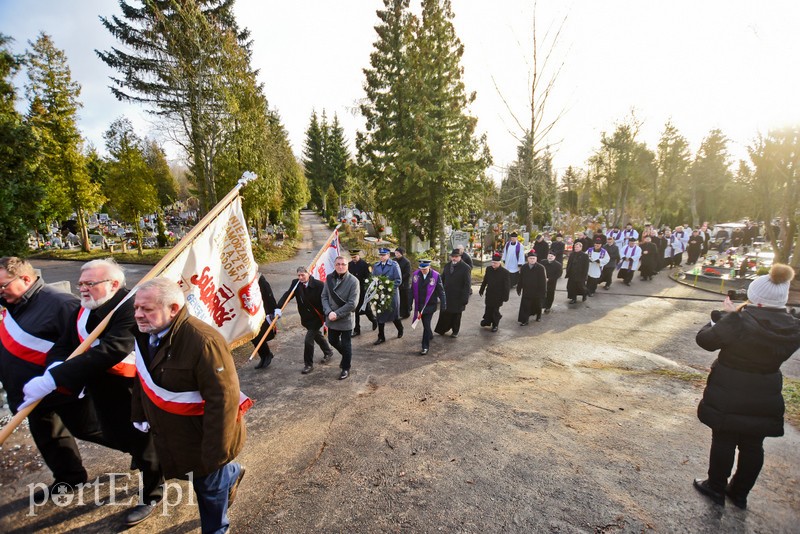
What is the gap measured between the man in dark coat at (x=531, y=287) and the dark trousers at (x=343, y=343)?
5110 mm

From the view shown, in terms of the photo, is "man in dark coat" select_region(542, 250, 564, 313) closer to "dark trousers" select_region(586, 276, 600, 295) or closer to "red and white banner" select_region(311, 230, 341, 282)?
"dark trousers" select_region(586, 276, 600, 295)

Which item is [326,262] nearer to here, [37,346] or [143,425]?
[37,346]

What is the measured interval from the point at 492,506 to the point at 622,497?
1.25 metres

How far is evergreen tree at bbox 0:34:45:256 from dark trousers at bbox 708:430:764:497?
11399mm

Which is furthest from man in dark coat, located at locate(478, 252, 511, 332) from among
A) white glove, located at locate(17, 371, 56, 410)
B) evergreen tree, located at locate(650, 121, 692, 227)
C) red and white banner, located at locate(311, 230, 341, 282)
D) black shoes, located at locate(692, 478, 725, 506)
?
evergreen tree, located at locate(650, 121, 692, 227)

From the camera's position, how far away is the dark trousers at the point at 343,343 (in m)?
5.78

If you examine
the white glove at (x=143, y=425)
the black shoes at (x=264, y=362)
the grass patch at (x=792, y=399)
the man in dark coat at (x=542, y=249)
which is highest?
the man in dark coat at (x=542, y=249)

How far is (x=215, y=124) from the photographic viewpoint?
1673 cm

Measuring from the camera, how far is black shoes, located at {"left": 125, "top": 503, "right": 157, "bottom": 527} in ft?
9.77

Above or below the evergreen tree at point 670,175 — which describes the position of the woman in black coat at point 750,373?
below

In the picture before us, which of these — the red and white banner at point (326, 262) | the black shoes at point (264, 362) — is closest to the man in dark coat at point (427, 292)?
the red and white banner at point (326, 262)

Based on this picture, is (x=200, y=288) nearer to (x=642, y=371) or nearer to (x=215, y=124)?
(x=642, y=371)

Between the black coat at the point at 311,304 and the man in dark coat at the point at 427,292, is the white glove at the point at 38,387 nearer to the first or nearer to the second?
the black coat at the point at 311,304

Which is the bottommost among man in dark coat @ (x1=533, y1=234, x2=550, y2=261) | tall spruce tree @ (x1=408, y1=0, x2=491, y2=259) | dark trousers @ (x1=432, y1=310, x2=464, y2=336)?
dark trousers @ (x1=432, y1=310, x2=464, y2=336)
